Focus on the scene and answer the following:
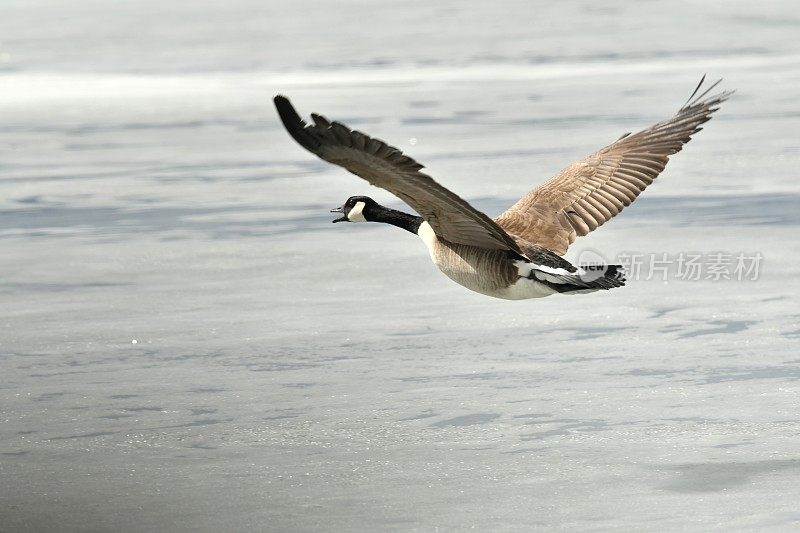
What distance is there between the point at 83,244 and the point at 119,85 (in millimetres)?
9233

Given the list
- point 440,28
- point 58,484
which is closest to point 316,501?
Answer: point 58,484

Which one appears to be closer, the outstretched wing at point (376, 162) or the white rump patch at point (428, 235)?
the outstretched wing at point (376, 162)

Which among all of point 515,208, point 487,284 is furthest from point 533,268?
point 515,208

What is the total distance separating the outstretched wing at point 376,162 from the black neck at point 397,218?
1139 mm

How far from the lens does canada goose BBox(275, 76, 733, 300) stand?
4383 millimetres

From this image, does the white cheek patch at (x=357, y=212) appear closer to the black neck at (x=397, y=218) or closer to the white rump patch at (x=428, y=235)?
the black neck at (x=397, y=218)

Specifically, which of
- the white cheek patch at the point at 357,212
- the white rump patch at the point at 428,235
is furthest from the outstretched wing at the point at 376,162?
the white cheek patch at the point at 357,212

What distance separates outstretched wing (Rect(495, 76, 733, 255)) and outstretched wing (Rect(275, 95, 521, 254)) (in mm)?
910

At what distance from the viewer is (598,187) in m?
6.57

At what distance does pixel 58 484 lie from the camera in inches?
204

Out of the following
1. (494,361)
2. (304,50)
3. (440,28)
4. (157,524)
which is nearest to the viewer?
(157,524)

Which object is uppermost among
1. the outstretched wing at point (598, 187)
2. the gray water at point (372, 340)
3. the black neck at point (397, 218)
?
the outstretched wing at point (598, 187)

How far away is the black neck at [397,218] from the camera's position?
→ 6.54 meters

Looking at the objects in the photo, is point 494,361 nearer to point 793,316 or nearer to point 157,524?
point 793,316
